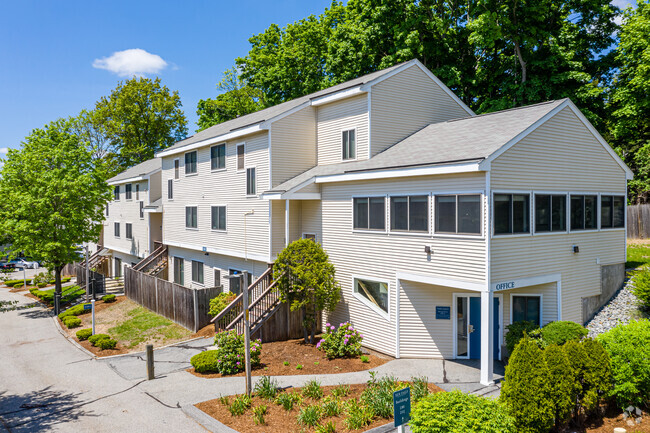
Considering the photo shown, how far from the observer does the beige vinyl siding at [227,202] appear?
67.8 feet

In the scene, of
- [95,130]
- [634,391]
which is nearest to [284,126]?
[634,391]

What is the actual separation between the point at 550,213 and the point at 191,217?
20096 millimetres

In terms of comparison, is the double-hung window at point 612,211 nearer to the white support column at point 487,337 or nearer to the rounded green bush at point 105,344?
the white support column at point 487,337

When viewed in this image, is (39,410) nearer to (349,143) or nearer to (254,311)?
(254,311)

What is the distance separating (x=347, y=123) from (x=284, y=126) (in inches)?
116

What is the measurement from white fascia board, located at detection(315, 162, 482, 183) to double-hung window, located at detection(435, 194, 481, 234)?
0.86 metres

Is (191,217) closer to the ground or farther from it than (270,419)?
farther from it

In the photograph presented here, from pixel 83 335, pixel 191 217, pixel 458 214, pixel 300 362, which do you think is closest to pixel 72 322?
pixel 83 335

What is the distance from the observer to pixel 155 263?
3131cm

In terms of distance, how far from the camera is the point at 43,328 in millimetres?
24703

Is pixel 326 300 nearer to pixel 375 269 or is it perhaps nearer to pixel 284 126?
pixel 375 269

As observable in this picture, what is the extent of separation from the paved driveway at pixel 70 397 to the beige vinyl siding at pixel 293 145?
10.3m

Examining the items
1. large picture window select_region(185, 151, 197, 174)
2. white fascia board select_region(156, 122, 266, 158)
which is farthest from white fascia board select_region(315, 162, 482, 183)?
large picture window select_region(185, 151, 197, 174)

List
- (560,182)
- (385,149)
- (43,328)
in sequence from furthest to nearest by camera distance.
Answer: (43,328)
(385,149)
(560,182)
